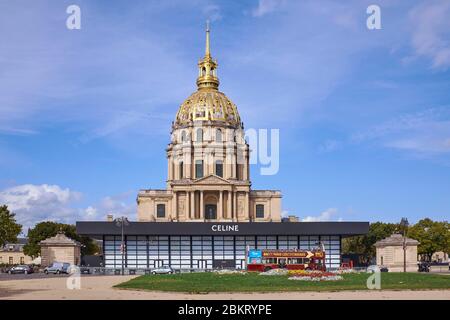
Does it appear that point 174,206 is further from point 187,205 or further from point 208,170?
point 208,170

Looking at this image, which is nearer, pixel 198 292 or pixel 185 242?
pixel 198 292

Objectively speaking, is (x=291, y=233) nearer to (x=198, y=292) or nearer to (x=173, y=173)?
(x=173, y=173)

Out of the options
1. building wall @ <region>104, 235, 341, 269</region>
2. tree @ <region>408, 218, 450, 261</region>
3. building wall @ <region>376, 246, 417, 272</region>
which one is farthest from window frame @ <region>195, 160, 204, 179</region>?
building wall @ <region>376, 246, 417, 272</region>

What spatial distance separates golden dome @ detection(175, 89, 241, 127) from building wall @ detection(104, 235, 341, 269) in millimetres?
41143

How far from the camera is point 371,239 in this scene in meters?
135

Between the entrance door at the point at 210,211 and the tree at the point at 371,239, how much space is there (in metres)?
35.4

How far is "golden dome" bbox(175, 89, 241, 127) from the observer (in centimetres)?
12794

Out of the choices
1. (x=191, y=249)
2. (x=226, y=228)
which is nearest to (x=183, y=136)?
(x=191, y=249)

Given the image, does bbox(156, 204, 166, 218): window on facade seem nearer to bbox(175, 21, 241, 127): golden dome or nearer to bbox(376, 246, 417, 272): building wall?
bbox(175, 21, 241, 127): golden dome

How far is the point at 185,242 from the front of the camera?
90.6 meters

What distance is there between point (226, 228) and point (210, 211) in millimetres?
27825
